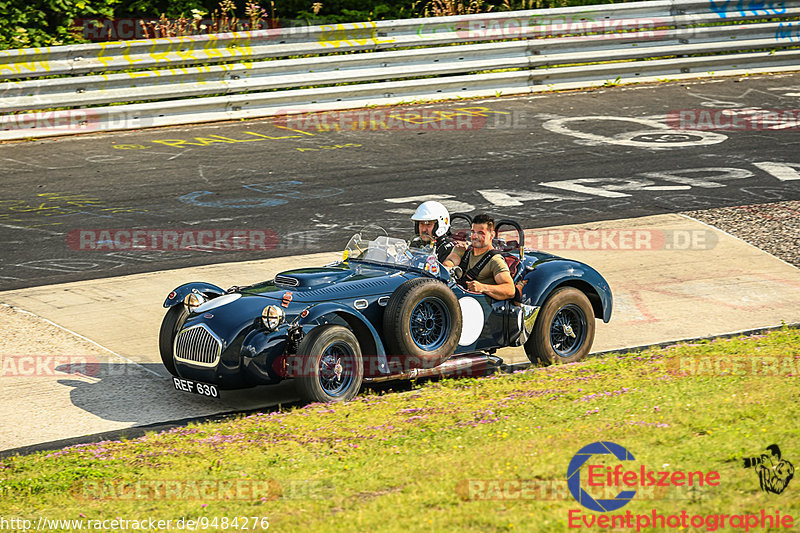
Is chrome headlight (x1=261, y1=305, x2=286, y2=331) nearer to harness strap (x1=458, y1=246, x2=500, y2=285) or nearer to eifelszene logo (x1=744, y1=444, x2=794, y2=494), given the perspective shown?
harness strap (x1=458, y1=246, x2=500, y2=285)

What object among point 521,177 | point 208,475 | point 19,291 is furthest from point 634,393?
point 521,177

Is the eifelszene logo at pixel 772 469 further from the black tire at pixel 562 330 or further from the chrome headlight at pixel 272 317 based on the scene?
the chrome headlight at pixel 272 317

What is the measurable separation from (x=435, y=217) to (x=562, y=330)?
1512mm

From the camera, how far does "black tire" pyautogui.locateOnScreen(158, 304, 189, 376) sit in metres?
8.55

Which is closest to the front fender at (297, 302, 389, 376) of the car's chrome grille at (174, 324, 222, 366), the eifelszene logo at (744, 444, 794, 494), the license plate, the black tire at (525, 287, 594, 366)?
the car's chrome grille at (174, 324, 222, 366)

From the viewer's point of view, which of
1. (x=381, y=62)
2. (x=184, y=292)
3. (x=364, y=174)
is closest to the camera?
(x=184, y=292)

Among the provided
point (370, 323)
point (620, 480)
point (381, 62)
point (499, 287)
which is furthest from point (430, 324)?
point (381, 62)

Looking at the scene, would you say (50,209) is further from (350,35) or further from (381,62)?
(381,62)

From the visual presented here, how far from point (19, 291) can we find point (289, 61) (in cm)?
818

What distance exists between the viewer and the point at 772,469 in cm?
557

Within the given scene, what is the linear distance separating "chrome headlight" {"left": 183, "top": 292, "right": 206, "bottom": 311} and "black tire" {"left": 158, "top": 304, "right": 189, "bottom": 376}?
70mm

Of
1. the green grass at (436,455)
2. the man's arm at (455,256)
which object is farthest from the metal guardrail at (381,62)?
the green grass at (436,455)

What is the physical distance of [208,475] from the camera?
634 centimetres

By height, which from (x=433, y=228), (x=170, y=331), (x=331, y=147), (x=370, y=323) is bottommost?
(x=170, y=331)
